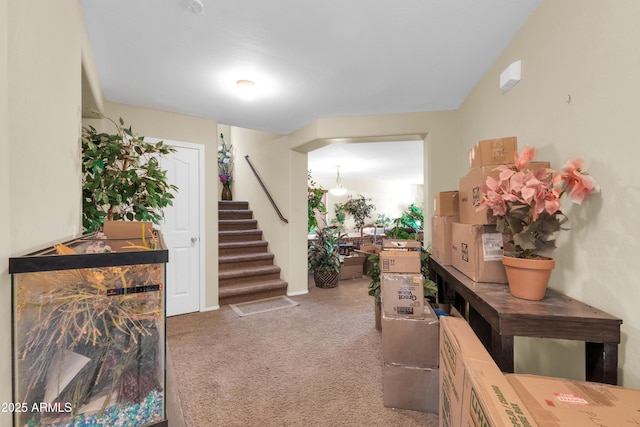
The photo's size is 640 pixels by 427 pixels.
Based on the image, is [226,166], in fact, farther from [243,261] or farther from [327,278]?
[327,278]

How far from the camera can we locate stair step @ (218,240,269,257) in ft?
14.0

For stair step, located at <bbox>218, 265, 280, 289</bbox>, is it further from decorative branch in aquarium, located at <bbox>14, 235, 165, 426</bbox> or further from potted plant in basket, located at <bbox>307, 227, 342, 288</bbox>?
decorative branch in aquarium, located at <bbox>14, 235, 165, 426</bbox>

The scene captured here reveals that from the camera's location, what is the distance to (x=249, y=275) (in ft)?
13.3

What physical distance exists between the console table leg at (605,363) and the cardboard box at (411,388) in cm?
80

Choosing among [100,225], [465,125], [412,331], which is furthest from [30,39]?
[465,125]

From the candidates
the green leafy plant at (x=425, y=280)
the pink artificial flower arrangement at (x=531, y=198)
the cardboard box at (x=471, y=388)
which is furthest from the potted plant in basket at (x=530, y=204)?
the green leafy plant at (x=425, y=280)

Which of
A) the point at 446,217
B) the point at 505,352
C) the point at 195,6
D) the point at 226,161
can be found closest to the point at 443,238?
the point at 446,217

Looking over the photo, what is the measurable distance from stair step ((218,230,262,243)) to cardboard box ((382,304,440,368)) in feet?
10.8

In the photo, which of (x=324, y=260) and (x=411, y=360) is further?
(x=324, y=260)

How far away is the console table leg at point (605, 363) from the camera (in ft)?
3.29

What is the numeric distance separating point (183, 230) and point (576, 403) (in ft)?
11.4

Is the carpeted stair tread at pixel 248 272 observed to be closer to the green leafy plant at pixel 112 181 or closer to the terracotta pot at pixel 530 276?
the green leafy plant at pixel 112 181

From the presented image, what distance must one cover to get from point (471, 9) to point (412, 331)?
1885 millimetres

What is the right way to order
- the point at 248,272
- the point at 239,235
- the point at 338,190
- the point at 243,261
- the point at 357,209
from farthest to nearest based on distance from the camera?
the point at 357,209 → the point at 338,190 → the point at 239,235 → the point at 243,261 → the point at 248,272
